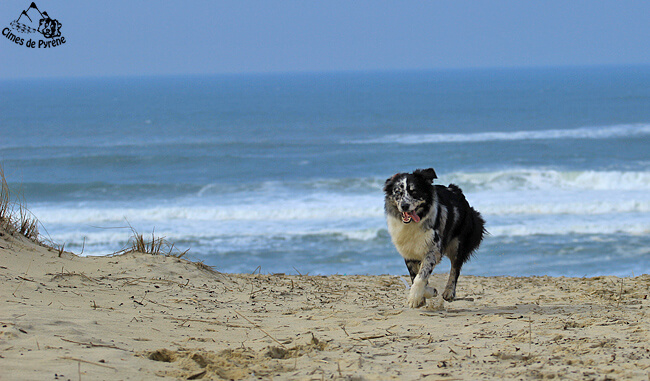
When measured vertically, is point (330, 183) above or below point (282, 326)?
above

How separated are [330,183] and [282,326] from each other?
23.3 meters

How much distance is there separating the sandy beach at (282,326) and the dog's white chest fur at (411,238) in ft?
1.84

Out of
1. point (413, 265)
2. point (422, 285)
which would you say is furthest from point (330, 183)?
point (422, 285)

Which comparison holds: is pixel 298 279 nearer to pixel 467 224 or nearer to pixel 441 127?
pixel 467 224

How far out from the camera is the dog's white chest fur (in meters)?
7.02

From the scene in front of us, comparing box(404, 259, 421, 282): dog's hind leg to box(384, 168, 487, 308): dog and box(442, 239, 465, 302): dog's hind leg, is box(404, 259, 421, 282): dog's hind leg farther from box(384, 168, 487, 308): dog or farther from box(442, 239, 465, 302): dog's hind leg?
box(442, 239, 465, 302): dog's hind leg

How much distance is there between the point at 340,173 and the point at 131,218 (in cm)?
1107

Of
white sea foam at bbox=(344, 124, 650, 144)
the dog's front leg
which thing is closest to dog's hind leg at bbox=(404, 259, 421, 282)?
the dog's front leg

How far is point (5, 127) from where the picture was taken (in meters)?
57.9

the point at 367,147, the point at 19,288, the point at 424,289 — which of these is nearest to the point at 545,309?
the point at 424,289

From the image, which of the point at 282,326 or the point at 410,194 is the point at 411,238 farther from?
the point at 282,326

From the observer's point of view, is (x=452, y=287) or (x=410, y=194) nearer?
(x=410, y=194)

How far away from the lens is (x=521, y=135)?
45219 mm

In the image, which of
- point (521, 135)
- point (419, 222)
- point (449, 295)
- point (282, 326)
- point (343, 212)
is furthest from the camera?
point (521, 135)
